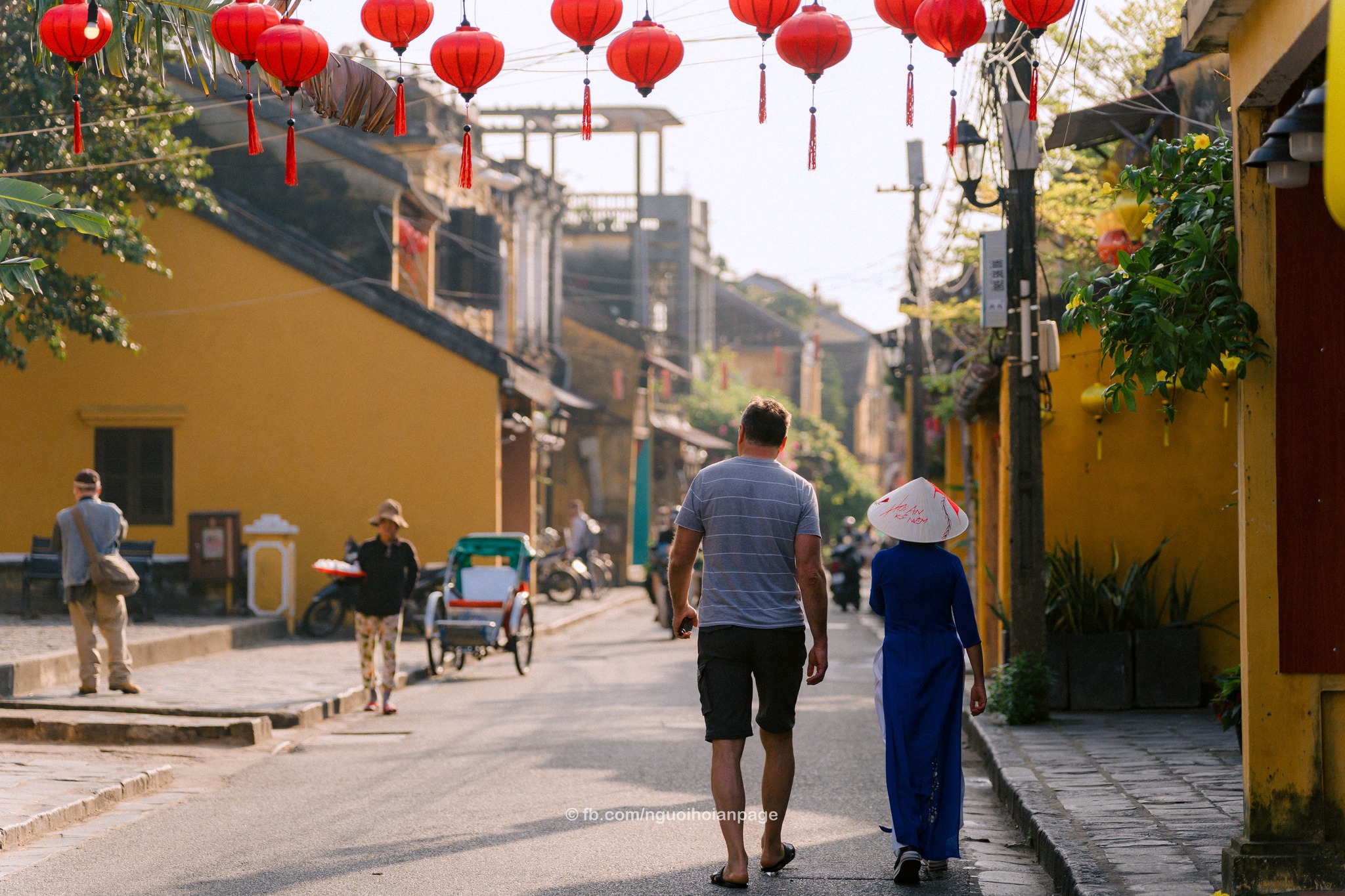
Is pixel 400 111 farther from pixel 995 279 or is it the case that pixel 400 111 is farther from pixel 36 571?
pixel 36 571

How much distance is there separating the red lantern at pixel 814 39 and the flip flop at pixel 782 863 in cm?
417

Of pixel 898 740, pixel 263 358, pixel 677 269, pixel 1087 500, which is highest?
pixel 677 269

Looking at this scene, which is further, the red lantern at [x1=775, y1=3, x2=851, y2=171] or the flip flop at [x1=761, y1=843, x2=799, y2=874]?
the red lantern at [x1=775, y1=3, x2=851, y2=171]

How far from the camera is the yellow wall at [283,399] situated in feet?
71.6

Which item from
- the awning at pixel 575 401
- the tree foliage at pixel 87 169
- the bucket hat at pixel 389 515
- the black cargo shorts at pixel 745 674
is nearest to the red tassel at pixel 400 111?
the black cargo shorts at pixel 745 674

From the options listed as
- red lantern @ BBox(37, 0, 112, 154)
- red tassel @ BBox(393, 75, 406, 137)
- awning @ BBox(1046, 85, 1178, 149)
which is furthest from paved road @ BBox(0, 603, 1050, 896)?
awning @ BBox(1046, 85, 1178, 149)

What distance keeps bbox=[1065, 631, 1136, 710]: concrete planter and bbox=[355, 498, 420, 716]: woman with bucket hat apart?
5802 millimetres

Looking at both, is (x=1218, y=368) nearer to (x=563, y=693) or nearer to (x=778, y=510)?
(x=778, y=510)

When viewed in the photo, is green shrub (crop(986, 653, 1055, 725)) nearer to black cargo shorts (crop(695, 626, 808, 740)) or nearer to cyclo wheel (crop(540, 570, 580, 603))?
black cargo shorts (crop(695, 626, 808, 740))

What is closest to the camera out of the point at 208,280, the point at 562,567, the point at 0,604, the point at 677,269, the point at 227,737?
the point at 227,737

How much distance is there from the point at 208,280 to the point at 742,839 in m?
17.8

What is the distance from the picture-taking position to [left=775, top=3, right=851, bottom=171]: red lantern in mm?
7867

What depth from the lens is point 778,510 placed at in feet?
20.9

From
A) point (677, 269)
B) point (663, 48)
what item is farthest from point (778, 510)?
point (677, 269)
